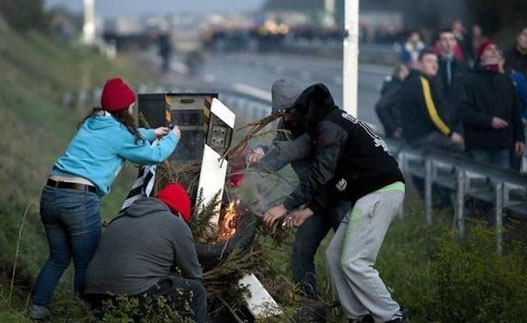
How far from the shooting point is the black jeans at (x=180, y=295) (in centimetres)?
763

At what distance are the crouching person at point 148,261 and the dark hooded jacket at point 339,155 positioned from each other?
1079mm

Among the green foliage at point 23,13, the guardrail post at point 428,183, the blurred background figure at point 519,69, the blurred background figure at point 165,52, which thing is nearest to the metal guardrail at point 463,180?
the guardrail post at point 428,183

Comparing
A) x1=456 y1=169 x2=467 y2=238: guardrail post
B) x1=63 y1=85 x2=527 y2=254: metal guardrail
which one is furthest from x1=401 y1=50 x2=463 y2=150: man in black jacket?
x1=456 y1=169 x2=467 y2=238: guardrail post

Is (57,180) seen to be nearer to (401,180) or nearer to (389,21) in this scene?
(401,180)

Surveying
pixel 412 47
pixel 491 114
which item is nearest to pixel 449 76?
pixel 491 114

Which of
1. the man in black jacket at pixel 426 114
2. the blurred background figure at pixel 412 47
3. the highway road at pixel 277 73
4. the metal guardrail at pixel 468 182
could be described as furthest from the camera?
the highway road at pixel 277 73

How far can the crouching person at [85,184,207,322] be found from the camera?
24.8 feet

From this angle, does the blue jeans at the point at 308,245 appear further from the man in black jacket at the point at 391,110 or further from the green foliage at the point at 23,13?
the green foliage at the point at 23,13

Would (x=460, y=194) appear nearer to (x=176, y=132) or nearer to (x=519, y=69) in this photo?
(x=519, y=69)

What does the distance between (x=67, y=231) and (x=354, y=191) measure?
2075mm

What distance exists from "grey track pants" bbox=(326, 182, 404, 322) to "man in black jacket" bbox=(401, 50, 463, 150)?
18.8 ft

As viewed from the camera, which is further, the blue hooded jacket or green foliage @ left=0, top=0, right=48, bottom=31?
green foliage @ left=0, top=0, right=48, bottom=31

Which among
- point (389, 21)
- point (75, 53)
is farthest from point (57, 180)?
point (75, 53)

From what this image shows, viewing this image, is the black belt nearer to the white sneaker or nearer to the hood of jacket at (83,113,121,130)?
the hood of jacket at (83,113,121,130)
